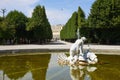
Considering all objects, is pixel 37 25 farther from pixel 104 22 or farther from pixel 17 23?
pixel 104 22

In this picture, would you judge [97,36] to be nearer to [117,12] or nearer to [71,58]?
[117,12]

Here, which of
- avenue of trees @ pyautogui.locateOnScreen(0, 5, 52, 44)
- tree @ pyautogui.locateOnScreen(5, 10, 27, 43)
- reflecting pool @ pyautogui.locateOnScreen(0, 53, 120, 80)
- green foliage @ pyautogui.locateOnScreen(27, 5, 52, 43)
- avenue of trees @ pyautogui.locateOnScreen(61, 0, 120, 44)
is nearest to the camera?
reflecting pool @ pyautogui.locateOnScreen(0, 53, 120, 80)

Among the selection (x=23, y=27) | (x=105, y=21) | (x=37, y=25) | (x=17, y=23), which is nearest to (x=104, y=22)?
(x=105, y=21)

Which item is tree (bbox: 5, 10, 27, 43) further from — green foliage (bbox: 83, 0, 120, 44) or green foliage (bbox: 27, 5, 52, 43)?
green foliage (bbox: 83, 0, 120, 44)

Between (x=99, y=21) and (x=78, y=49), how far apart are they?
38626 mm

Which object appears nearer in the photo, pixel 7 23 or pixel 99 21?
pixel 99 21

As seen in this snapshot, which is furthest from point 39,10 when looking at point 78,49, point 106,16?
point 78,49

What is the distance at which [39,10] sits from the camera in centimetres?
6944

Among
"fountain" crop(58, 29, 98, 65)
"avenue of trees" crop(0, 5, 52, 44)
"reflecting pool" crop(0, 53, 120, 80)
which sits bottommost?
"reflecting pool" crop(0, 53, 120, 80)

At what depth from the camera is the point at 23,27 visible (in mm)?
70062

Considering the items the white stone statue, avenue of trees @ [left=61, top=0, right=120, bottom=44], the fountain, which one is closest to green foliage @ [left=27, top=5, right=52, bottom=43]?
avenue of trees @ [left=61, top=0, right=120, bottom=44]

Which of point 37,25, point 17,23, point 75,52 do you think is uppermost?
point 17,23

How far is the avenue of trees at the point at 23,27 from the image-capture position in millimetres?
64150

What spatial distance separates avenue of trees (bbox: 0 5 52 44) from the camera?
64150 mm
